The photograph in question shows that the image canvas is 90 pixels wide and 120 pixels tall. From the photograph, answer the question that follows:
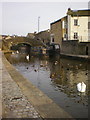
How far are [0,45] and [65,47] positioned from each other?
2966cm

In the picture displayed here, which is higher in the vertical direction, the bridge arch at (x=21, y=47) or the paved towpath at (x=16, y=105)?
the bridge arch at (x=21, y=47)

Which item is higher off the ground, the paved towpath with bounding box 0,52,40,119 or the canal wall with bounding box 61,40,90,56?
the canal wall with bounding box 61,40,90,56

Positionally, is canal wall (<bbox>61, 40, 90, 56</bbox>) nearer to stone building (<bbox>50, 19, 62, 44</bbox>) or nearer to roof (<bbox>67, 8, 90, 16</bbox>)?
roof (<bbox>67, 8, 90, 16</bbox>)

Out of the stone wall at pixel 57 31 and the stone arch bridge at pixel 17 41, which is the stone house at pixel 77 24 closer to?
the stone wall at pixel 57 31

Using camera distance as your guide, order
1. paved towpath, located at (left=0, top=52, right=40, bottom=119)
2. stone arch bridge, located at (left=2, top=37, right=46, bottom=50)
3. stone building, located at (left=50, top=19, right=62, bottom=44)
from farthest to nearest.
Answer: stone arch bridge, located at (left=2, top=37, right=46, bottom=50) → stone building, located at (left=50, top=19, right=62, bottom=44) → paved towpath, located at (left=0, top=52, right=40, bottom=119)

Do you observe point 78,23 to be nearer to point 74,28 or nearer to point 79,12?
point 74,28

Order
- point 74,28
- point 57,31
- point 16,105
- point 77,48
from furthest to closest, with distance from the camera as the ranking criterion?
point 57,31, point 74,28, point 77,48, point 16,105

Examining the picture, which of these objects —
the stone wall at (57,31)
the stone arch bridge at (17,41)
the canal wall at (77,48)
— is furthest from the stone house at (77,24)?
the stone arch bridge at (17,41)

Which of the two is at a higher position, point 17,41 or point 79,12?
point 79,12

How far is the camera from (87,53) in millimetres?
32344

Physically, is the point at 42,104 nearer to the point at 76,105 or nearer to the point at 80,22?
the point at 76,105

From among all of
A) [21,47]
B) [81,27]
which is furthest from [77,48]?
[21,47]

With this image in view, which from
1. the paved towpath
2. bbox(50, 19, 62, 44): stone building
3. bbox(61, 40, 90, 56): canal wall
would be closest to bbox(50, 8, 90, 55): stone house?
bbox(61, 40, 90, 56): canal wall

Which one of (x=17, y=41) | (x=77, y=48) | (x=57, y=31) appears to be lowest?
(x=77, y=48)
